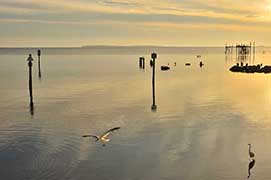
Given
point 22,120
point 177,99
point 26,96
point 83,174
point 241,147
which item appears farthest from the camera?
point 26,96

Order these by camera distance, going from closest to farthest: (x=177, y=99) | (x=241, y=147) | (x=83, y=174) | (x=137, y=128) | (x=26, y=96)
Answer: (x=83, y=174)
(x=241, y=147)
(x=137, y=128)
(x=177, y=99)
(x=26, y=96)

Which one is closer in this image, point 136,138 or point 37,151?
point 37,151

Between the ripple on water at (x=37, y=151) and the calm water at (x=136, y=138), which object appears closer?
the ripple on water at (x=37, y=151)

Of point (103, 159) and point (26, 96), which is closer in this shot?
point (103, 159)

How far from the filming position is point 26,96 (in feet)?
199

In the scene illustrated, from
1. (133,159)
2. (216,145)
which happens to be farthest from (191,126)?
(133,159)

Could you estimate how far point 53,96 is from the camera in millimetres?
60750

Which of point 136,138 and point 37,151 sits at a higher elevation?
point 136,138

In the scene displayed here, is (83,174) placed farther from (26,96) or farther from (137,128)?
(26,96)

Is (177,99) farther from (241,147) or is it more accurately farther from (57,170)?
(57,170)

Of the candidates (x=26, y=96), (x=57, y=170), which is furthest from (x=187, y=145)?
(x=26, y=96)

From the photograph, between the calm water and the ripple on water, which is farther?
the calm water

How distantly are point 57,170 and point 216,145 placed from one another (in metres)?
11.1

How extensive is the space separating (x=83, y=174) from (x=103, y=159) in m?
3.08
